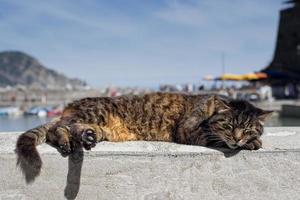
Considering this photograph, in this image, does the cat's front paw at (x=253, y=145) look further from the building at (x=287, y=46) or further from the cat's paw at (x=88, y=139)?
the building at (x=287, y=46)

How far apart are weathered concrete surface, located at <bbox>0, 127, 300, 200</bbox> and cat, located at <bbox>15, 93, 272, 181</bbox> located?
82 millimetres

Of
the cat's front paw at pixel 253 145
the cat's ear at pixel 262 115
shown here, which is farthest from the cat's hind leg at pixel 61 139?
the cat's ear at pixel 262 115

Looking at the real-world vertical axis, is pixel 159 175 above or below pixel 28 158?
below

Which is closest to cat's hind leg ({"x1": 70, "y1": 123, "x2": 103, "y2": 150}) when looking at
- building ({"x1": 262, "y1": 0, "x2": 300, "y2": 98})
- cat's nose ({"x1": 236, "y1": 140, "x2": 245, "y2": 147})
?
cat's nose ({"x1": 236, "y1": 140, "x2": 245, "y2": 147})

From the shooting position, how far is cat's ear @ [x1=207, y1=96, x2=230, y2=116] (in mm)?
3857

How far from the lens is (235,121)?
368 centimetres

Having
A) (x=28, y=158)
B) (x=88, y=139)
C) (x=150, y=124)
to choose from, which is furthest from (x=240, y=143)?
(x=28, y=158)

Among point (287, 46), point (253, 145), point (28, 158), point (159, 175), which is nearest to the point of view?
point (28, 158)

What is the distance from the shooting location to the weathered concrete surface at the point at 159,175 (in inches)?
126

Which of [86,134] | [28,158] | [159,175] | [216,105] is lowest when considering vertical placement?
[159,175]

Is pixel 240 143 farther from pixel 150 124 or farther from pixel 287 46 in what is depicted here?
pixel 287 46

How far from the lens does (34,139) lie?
11.0ft

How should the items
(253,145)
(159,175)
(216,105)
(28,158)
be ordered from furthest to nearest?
(216,105), (253,145), (159,175), (28,158)

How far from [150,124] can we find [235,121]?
72 cm
